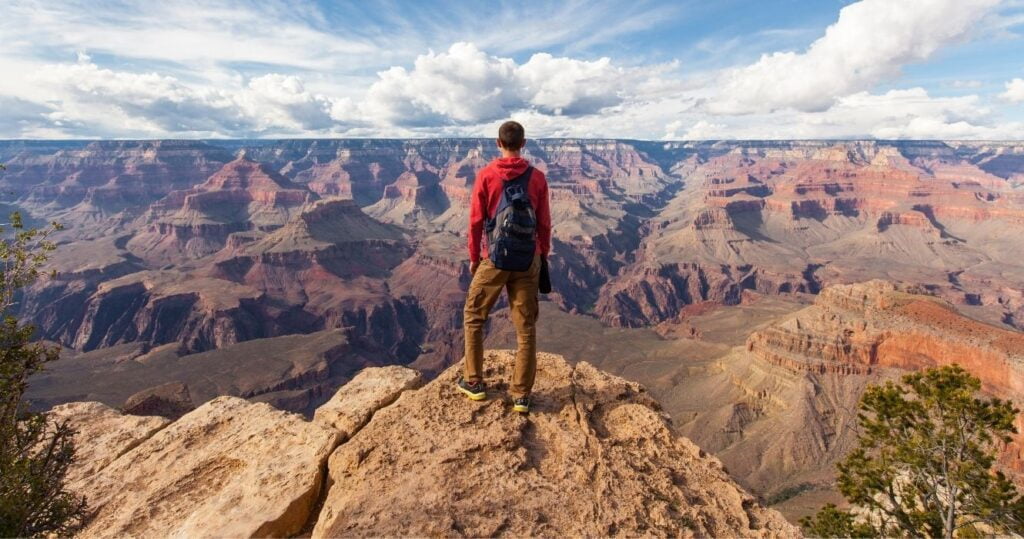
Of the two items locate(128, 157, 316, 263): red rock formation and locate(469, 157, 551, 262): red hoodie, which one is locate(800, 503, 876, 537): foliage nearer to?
locate(469, 157, 551, 262): red hoodie

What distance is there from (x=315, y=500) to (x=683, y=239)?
165 metres

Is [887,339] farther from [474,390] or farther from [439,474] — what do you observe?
[439,474]

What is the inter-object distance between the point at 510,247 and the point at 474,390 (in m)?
2.44

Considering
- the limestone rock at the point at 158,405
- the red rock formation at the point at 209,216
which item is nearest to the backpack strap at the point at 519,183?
the limestone rock at the point at 158,405

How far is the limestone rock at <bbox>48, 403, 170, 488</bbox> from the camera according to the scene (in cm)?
926

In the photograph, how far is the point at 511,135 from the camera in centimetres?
693

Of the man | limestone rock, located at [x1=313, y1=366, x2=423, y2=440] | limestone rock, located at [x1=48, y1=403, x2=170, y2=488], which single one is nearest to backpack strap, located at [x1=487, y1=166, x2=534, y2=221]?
the man

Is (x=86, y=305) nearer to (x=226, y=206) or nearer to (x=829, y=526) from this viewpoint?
(x=226, y=206)

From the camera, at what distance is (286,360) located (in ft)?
221

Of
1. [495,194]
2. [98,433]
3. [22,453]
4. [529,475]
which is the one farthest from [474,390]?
[98,433]

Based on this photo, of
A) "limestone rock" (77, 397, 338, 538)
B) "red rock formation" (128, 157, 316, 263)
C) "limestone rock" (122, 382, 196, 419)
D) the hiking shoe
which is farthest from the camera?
"red rock formation" (128, 157, 316, 263)

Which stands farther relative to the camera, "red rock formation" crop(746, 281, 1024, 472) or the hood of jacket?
"red rock formation" crop(746, 281, 1024, 472)

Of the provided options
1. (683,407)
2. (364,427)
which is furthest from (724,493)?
(683,407)

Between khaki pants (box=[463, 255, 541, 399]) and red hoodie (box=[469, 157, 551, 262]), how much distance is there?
0.40 meters
